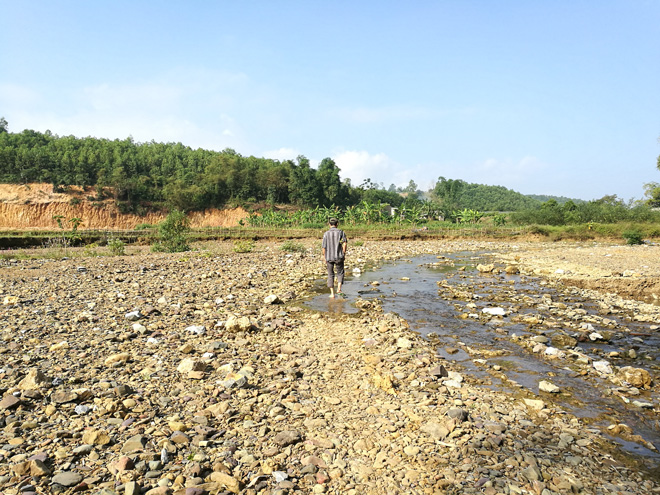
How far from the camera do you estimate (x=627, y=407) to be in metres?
4.34

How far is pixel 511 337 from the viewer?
6738 mm

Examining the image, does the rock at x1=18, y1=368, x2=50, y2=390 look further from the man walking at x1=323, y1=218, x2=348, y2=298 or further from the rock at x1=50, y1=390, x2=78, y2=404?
the man walking at x1=323, y1=218, x2=348, y2=298

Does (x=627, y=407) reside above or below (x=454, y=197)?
below

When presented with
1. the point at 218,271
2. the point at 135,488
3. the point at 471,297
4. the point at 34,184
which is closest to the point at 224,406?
the point at 135,488

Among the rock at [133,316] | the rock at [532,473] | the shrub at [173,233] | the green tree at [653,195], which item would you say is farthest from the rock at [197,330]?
the green tree at [653,195]

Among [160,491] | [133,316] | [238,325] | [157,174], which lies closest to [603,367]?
[238,325]

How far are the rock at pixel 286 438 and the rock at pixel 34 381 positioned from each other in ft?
8.83

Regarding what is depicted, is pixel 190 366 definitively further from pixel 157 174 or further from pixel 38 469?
pixel 157 174

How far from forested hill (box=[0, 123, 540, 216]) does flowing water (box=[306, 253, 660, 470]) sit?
5802cm

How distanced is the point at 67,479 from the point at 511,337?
634 cm

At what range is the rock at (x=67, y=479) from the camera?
2820 mm

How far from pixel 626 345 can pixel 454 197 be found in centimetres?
9918

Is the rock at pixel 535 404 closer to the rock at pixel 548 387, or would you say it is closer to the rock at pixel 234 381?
the rock at pixel 548 387

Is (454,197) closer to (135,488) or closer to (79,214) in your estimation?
(79,214)
